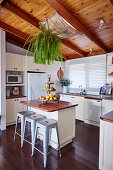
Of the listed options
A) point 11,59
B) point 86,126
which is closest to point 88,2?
point 11,59

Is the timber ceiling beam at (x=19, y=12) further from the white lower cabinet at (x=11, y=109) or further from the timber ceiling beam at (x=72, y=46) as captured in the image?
the white lower cabinet at (x=11, y=109)

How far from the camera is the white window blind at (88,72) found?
4271 mm

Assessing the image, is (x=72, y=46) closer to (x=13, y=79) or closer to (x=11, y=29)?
(x=11, y=29)

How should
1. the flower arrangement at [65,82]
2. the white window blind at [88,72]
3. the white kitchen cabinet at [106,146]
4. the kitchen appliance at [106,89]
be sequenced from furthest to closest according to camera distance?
the flower arrangement at [65,82], the white window blind at [88,72], the kitchen appliance at [106,89], the white kitchen cabinet at [106,146]

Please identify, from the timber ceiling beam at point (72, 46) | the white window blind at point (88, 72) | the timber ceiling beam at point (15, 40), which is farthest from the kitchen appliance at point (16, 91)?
the white window blind at point (88, 72)

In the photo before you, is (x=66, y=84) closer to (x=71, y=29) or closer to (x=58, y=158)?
(x=71, y=29)

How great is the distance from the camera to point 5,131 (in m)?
3.27

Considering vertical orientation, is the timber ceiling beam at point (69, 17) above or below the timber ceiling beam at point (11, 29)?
below

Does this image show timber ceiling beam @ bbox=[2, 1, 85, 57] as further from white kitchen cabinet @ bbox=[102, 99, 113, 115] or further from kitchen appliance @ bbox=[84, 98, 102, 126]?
white kitchen cabinet @ bbox=[102, 99, 113, 115]

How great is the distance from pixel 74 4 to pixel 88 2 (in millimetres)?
293

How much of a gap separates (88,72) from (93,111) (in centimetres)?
168

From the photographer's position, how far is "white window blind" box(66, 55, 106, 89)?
4.27 m

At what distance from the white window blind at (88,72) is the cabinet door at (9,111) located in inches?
110

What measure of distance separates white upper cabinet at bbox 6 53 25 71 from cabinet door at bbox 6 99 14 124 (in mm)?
1069
